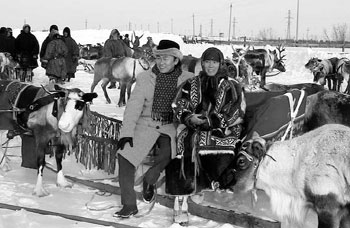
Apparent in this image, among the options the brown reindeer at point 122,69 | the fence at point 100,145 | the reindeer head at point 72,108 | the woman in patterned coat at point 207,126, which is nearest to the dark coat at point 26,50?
the brown reindeer at point 122,69

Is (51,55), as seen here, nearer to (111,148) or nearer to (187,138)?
(111,148)

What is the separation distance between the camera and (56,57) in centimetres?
1170

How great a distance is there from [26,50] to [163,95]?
9.09 metres

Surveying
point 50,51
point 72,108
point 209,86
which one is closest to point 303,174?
point 209,86

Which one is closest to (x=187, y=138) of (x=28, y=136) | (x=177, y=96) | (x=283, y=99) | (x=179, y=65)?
(x=177, y=96)

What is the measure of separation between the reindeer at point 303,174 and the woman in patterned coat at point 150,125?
2.49 ft

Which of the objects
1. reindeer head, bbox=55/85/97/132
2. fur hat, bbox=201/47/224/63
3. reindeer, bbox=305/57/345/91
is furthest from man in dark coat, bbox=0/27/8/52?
fur hat, bbox=201/47/224/63

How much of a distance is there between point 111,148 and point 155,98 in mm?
1533

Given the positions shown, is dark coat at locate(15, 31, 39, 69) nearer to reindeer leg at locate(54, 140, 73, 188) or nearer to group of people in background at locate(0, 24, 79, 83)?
group of people in background at locate(0, 24, 79, 83)

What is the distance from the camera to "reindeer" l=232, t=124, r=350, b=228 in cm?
318

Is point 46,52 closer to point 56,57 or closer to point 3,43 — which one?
point 56,57

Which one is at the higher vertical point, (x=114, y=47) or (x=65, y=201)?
(x=114, y=47)

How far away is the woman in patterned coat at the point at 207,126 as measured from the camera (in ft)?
12.6

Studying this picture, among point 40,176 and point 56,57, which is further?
point 56,57
